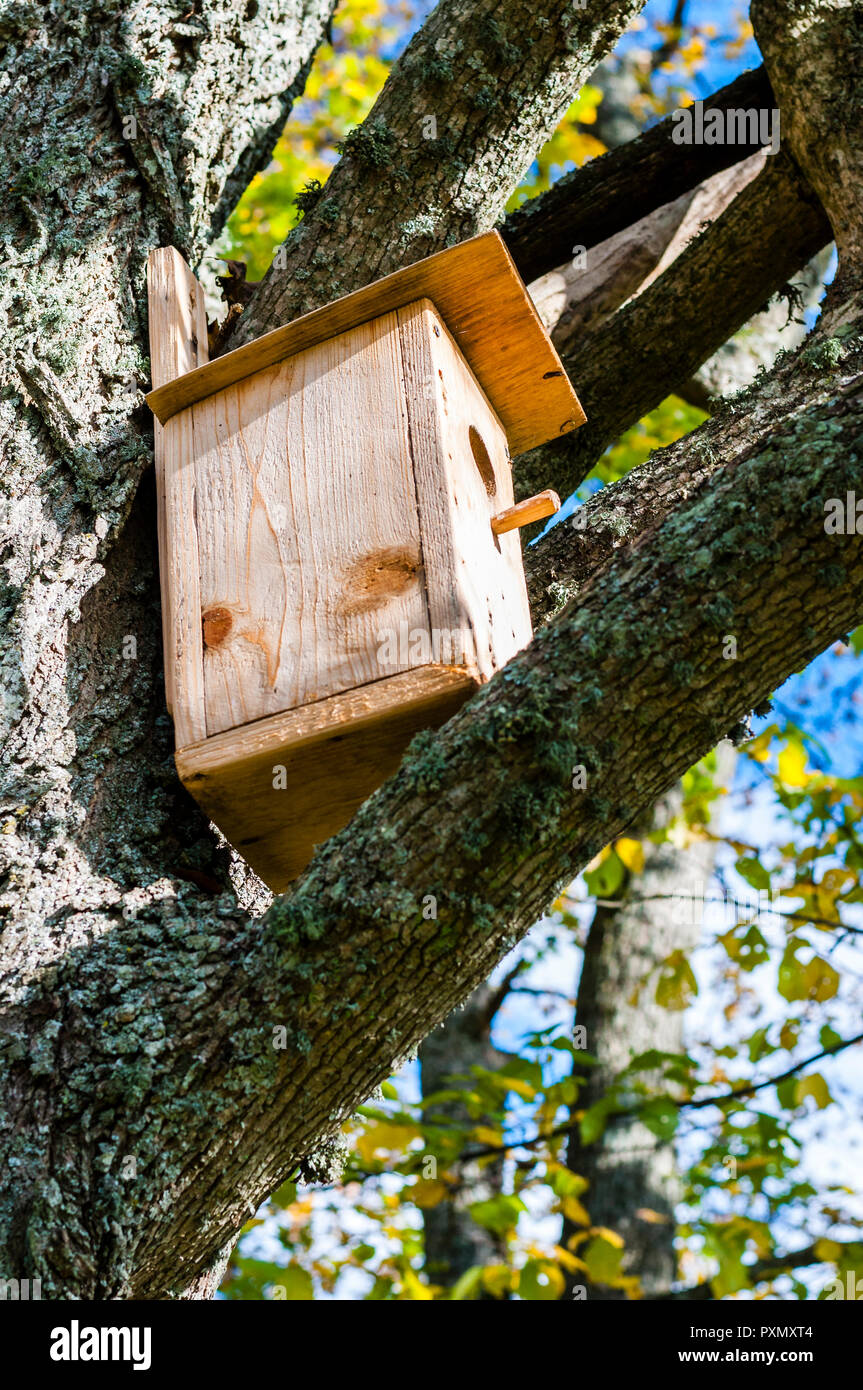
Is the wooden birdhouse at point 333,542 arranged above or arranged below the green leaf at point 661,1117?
above

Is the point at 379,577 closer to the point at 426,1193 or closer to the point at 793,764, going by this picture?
the point at 793,764

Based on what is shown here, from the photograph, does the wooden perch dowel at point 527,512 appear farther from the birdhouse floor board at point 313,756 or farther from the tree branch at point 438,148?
the tree branch at point 438,148

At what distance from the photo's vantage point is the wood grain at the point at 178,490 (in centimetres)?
199

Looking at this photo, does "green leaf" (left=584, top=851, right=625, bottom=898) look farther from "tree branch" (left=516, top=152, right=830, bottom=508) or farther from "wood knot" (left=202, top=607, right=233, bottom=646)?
"wood knot" (left=202, top=607, right=233, bottom=646)

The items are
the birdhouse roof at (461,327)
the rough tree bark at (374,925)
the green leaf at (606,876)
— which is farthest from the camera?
the green leaf at (606,876)

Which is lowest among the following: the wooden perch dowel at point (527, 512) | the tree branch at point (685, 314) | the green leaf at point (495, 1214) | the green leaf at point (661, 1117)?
the green leaf at point (495, 1214)

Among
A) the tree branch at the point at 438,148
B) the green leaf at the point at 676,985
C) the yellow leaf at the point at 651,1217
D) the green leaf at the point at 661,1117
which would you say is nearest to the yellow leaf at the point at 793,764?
the green leaf at the point at 676,985

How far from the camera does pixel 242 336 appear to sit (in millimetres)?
2598

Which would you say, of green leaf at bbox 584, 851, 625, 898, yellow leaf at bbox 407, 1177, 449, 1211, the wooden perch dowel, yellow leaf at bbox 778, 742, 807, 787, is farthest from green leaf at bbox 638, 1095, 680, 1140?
the wooden perch dowel

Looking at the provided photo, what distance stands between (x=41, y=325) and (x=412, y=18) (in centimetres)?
745

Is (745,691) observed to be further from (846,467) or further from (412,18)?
(412,18)

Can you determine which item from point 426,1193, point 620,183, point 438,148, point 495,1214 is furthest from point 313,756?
point 426,1193

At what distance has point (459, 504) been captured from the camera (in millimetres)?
1987

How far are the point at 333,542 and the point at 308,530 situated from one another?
0.20 feet
